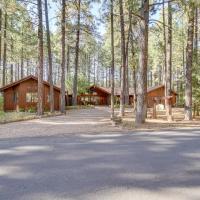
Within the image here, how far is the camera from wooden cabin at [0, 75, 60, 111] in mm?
37188

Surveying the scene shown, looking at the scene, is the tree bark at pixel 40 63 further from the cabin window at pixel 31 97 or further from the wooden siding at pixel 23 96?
the cabin window at pixel 31 97

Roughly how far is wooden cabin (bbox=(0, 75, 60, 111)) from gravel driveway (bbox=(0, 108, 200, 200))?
25.6m

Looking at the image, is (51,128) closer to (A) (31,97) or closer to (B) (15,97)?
(A) (31,97)

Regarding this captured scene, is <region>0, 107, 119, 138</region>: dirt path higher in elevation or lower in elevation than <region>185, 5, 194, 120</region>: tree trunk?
lower

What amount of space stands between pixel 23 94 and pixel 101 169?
100ft

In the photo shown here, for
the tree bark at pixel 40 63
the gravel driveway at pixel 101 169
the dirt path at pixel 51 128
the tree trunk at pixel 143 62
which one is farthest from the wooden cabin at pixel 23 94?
the gravel driveway at pixel 101 169

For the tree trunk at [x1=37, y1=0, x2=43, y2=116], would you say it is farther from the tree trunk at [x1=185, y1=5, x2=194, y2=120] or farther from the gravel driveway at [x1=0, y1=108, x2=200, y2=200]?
the gravel driveway at [x1=0, y1=108, x2=200, y2=200]

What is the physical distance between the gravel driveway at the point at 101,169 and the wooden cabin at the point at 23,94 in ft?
83.9

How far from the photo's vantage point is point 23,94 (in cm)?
3722

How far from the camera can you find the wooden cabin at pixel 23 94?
37188 millimetres

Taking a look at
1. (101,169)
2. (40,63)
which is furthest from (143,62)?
(101,169)

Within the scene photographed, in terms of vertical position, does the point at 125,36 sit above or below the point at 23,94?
above

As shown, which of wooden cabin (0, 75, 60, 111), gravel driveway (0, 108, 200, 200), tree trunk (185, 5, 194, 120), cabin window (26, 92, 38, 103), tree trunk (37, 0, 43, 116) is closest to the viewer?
gravel driveway (0, 108, 200, 200)

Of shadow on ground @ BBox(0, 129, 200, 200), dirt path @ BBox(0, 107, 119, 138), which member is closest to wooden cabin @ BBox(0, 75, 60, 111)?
dirt path @ BBox(0, 107, 119, 138)
